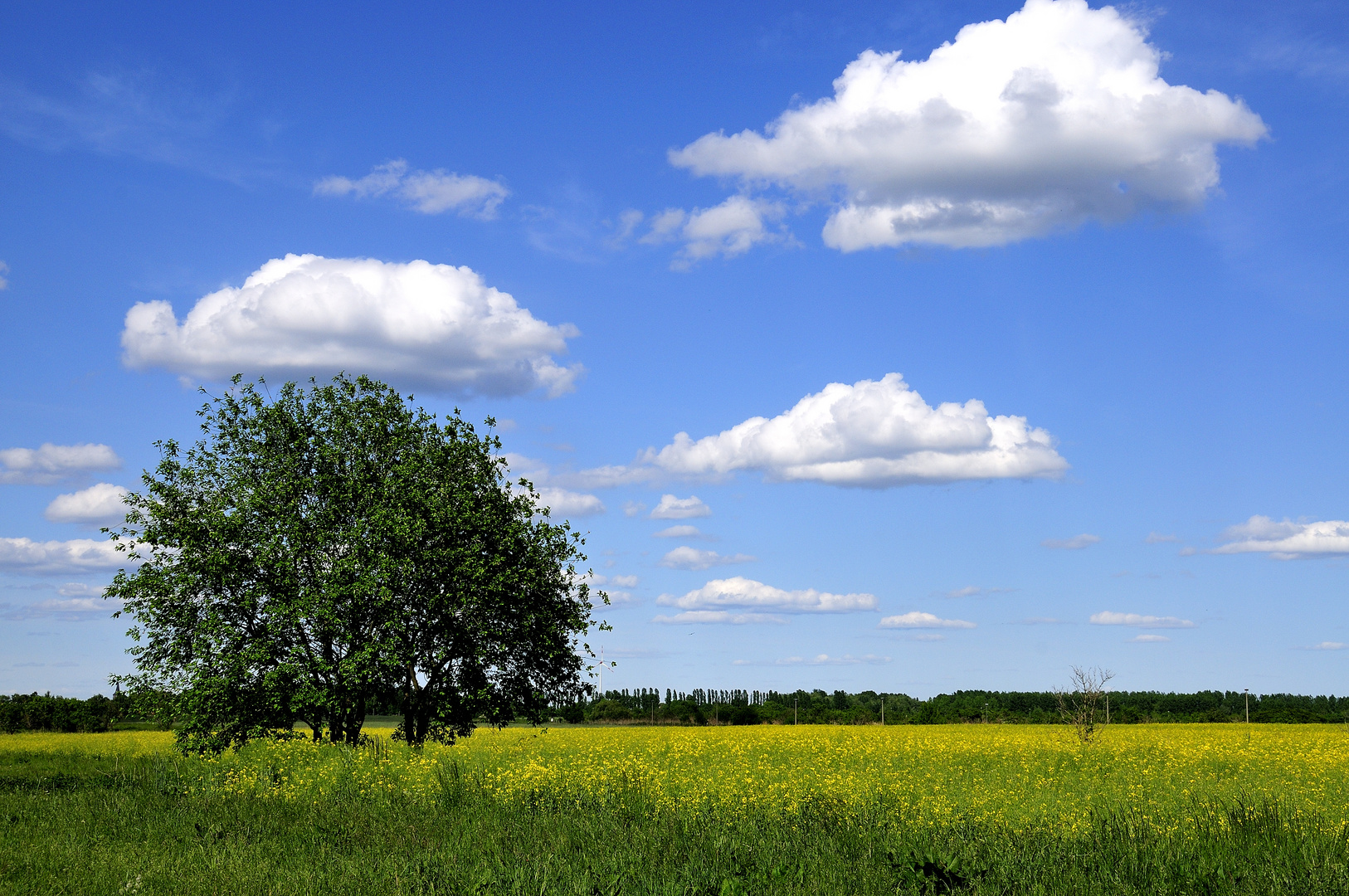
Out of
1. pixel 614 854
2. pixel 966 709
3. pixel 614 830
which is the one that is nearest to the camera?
pixel 614 854

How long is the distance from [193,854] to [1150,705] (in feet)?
461

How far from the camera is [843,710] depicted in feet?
403

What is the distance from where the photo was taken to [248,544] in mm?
24188

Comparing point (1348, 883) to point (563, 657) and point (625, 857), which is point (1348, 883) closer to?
point (625, 857)

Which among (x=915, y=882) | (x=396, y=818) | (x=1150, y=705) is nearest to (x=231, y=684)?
(x=396, y=818)

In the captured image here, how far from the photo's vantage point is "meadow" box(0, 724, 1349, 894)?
29.9ft

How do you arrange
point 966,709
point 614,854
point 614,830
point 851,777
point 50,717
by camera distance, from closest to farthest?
point 614,854
point 614,830
point 851,777
point 50,717
point 966,709

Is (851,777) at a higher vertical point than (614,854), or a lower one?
lower

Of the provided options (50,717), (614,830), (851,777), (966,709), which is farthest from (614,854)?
(966,709)

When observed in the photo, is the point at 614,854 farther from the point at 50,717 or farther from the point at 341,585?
the point at 50,717

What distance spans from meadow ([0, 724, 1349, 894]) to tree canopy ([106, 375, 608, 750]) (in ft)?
5.45

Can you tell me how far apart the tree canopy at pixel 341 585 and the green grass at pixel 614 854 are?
26.5 ft

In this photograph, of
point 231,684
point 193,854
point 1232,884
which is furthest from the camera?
point 231,684

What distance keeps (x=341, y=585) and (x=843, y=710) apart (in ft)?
359
